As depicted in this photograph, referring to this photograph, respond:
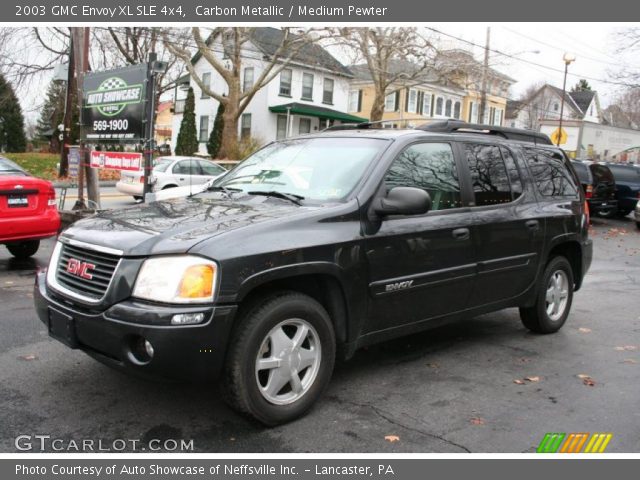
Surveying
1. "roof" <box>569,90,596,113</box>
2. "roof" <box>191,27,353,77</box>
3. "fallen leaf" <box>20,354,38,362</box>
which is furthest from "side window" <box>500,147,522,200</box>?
"roof" <box>569,90,596,113</box>

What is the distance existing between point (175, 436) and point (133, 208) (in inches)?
66.1

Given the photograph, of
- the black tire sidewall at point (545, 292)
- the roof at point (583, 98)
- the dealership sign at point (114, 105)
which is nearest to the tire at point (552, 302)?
the black tire sidewall at point (545, 292)

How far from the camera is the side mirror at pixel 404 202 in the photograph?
13.3ft

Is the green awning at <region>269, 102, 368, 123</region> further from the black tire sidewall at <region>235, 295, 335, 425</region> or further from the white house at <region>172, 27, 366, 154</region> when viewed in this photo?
the black tire sidewall at <region>235, 295, 335, 425</region>

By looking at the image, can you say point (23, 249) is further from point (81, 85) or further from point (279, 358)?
point (279, 358)

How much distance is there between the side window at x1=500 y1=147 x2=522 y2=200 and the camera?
5.44 m

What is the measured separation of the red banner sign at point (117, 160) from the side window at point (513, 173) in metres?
7.44

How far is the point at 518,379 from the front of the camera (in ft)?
15.6

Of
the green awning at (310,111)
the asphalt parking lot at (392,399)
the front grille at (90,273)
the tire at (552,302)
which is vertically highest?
the green awning at (310,111)

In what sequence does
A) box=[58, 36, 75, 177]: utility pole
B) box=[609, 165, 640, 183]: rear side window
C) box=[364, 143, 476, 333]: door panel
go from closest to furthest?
box=[364, 143, 476, 333]: door panel, box=[609, 165, 640, 183]: rear side window, box=[58, 36, 75, 177]: utility pole

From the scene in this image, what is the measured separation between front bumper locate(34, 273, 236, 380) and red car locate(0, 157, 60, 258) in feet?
16.1

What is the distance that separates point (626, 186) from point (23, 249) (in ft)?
58.7

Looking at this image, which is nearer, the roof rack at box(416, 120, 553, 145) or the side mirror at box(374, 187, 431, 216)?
the side mirror at box(374, 187, 431, 216)

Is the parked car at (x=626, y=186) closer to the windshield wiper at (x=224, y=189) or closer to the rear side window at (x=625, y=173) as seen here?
the rear side window at (x=625, y=173)
